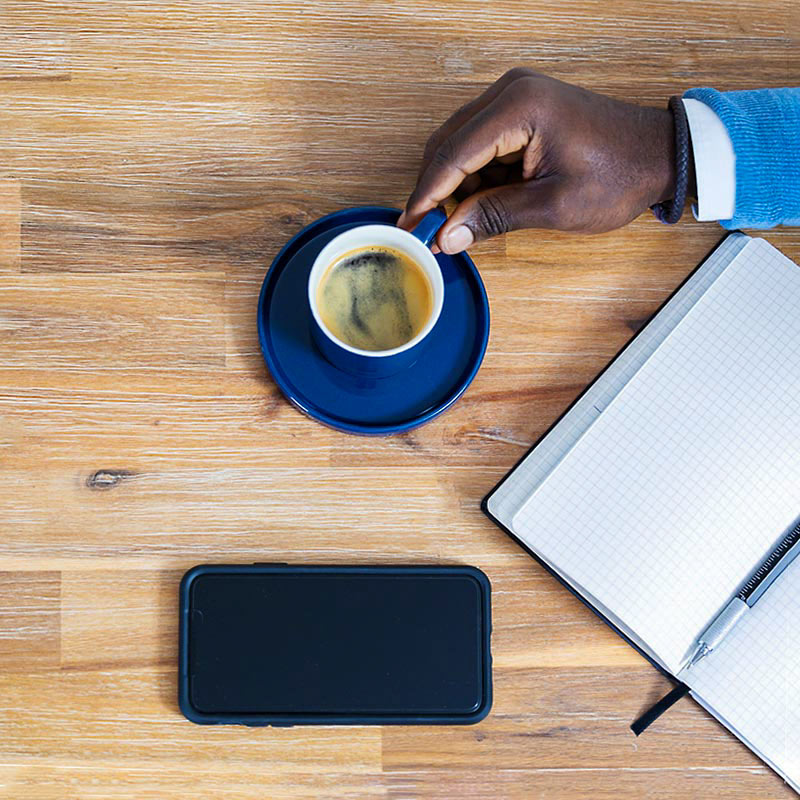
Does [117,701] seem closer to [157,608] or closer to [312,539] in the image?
[157,608]

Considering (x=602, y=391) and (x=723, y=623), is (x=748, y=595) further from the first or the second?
(x=602, y=391)

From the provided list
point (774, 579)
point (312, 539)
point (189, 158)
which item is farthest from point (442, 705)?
point (189, 158)

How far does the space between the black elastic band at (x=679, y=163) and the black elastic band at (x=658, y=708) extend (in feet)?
1.40

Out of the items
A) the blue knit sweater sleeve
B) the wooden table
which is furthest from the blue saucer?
the blue knit sweater sleeve

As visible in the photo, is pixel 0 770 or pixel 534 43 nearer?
pixel 0 770

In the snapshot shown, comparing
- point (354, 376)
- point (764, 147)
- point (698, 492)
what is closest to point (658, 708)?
point (698, 492)

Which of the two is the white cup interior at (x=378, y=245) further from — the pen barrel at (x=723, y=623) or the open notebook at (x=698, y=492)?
the pen barrel at (x=723, y=623)

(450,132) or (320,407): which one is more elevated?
(450,132)

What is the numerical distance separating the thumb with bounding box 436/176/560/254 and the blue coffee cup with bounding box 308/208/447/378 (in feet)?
0.06

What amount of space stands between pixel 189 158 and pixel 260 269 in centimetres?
13

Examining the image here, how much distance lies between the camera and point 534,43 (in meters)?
0.83

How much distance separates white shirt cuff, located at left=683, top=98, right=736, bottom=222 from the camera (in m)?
0.75

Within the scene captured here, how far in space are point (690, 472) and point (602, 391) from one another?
0.11 m

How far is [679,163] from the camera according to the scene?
2.47ft
